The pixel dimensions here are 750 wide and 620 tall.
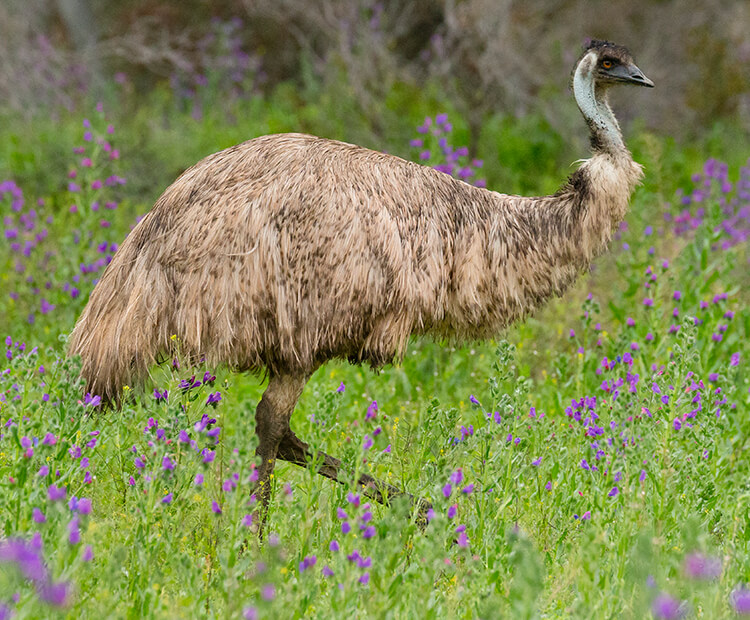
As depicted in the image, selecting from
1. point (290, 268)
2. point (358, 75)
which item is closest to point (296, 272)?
point (290, 268)

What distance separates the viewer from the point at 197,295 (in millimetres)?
3924

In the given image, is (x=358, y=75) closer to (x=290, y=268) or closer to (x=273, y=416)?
(x=273, y=416)

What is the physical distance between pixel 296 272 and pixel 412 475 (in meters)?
0.93

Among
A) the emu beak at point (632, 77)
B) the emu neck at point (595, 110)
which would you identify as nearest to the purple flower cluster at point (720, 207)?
the emu beak at point (632, 77)

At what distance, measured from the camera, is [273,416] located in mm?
4320

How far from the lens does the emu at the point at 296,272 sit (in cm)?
395

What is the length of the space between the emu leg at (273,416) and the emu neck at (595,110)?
66.6 inches

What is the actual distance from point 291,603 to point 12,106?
9.49 metres

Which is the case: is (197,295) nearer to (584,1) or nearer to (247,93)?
(247,93)

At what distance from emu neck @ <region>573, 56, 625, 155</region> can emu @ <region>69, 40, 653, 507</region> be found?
560 mm

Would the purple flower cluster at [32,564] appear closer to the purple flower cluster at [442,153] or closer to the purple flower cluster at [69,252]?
the purple flower cluster at [69,252]

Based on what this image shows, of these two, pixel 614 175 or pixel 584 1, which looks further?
pixel 584 1

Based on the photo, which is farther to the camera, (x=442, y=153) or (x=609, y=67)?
(x=442, y=153)

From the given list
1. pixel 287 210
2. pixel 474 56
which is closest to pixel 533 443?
pixel 287 210
